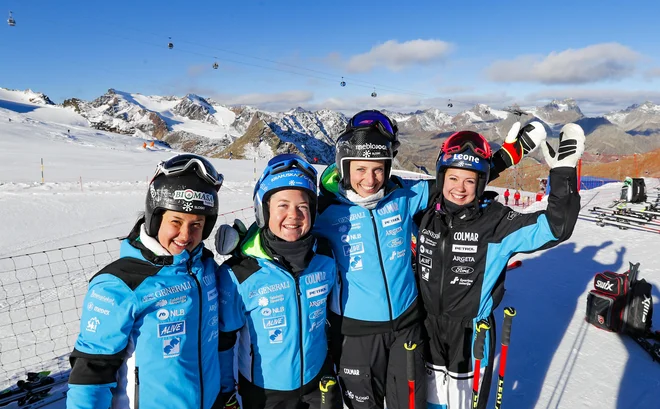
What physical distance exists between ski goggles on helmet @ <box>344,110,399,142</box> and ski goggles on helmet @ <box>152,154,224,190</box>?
1397mm

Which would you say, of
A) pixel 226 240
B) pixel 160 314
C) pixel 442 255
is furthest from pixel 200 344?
pixel 442 255

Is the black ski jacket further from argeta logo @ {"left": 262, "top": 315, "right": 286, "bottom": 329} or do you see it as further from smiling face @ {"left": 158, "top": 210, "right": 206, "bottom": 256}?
smiling face @ {"left": 158, "top": 210, "right": 206, "bottom": 256}

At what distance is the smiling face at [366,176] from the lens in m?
3.43

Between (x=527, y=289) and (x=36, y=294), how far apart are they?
979cm

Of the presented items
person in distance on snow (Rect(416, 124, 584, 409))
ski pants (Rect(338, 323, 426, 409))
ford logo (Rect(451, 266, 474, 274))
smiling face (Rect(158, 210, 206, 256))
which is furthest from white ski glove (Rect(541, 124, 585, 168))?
smiling face (Rect(158, 210, 206, 256))

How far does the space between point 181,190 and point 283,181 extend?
2.42 ft

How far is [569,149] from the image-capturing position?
11.1ft

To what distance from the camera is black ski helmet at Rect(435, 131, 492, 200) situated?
11.4ft

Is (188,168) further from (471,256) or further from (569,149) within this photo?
(569,149)

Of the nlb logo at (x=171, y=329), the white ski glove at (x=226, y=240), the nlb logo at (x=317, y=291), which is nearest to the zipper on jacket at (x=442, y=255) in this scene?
the nlb logo at (x=317, y=291)

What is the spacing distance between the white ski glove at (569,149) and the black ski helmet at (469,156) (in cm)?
58

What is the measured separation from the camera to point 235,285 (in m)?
2.85

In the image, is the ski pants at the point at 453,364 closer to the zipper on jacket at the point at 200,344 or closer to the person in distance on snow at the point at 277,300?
the person in distance on snow at the point at 277,300

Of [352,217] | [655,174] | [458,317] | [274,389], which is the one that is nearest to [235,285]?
[274,389]
